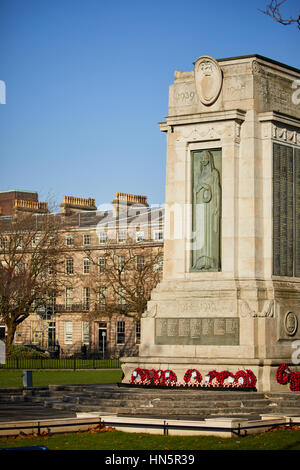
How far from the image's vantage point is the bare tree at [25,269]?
6688cm

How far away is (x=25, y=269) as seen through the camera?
69125 millimetres

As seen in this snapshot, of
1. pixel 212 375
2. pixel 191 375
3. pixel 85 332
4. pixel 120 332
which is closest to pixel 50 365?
pixel 191 375

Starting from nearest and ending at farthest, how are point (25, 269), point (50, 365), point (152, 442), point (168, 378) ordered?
point (152, 442), point (168, 378), point (50, 365), point (25, 269)

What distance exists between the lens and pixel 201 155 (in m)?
29.3

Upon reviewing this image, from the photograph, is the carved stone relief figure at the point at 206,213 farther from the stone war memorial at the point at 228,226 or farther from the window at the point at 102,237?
the window at the point at 102,237

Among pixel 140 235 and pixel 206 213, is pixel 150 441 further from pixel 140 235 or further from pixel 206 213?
pixel 140 235

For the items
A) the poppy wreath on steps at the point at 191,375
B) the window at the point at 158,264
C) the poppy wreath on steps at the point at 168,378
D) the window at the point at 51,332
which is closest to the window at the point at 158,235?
the window at the point at 158,264

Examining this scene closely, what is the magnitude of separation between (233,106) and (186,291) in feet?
18.7

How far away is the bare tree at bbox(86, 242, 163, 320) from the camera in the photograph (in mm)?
73125

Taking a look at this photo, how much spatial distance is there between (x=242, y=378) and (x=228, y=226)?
15.1ft

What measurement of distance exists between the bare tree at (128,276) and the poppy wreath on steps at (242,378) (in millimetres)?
44563

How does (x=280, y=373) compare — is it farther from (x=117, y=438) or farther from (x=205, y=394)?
(x=117, y=438)
